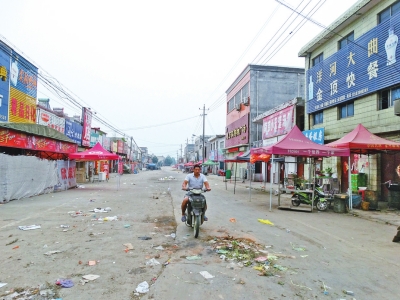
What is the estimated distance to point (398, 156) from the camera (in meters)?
12.8

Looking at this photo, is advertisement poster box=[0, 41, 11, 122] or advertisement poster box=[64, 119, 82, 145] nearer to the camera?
advertisement poster box=[0, 41, 11, 122]

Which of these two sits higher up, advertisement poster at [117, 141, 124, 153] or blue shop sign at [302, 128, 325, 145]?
advertisement poster at [117, 141, 124, 153]

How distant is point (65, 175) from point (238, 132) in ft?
77.7

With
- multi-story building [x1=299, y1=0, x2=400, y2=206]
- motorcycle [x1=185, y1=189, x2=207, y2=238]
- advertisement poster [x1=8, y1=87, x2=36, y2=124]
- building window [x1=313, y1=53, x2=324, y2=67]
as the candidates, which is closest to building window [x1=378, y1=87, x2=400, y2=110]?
multi-story building [x1=299, y1=0, x2=400, y2=206]

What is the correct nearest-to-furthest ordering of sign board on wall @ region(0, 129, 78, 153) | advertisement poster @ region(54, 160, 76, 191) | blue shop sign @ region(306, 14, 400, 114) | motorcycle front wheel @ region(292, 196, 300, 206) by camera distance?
motorcycle front wheel @ region(292, 196, 300, 206), blue shop sign @ region(306, 14, 400, 114), sign board on wall @ region(0, 129, 78, 153), advertisement poster @ region(54, 160, 76, 191)

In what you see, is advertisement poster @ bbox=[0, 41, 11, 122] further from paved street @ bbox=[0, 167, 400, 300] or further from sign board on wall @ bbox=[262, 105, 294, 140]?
sign board on wall @ bbox=[262, 105, 294, 140]

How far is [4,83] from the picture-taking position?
15.9 meters

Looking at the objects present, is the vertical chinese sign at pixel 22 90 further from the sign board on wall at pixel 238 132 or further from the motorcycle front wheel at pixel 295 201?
the sign board on wall at pixel 238 132

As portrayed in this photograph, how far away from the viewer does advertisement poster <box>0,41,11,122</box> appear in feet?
51.3

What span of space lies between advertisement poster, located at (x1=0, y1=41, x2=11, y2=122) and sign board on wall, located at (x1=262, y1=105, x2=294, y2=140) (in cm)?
1895

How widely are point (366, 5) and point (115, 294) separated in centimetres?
1668

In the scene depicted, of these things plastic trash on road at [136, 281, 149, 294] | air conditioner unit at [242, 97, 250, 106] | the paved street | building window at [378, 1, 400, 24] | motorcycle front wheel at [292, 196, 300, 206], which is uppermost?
air conditioner unit at [242, 97, 250, 106]

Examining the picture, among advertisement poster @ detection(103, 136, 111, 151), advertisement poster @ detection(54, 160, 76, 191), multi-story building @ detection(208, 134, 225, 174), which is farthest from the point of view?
multi-story building @ detection(208, 134, 225, 174)

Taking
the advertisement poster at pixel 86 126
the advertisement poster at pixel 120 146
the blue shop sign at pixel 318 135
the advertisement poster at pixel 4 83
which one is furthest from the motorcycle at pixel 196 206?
the advertisement poster at pixel 120 146
